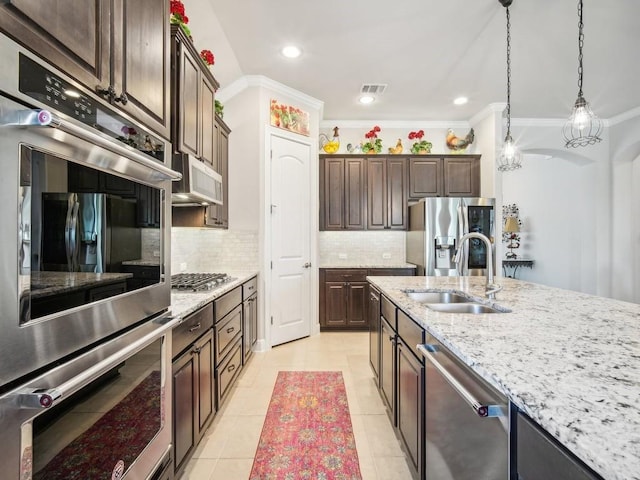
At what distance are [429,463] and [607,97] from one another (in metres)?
5.11

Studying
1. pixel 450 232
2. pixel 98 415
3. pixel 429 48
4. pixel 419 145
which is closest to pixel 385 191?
pixel 419 145

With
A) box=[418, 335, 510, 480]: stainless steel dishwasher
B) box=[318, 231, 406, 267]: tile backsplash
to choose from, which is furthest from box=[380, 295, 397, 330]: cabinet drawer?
box=[318, 231, 406, 267]: tile backsplash

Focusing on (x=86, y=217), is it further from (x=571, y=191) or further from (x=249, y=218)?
(x=571, y=191)

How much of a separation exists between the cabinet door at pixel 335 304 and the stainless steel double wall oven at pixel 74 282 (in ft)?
10.2

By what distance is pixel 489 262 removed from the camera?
1.91 meters

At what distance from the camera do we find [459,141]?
4.69 meters

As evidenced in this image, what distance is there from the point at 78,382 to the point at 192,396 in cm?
98

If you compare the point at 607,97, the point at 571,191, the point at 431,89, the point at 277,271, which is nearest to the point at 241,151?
the point at 277,271

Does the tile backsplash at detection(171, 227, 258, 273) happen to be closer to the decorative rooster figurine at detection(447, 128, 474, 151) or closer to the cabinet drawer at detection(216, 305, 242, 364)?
the cabinet drawer at detection(216, 305, 242, 364)

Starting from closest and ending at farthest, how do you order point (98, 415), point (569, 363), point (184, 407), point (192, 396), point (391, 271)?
1. point (569, 363)
2. point (98, 415)
3. point (184, 407)
4. point (192, 396)
5. point (391, 271)

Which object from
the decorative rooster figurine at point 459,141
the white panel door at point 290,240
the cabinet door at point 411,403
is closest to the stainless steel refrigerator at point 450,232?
the decorative rooster figurine at point 459,141

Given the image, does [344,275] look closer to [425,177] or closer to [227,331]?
[425,177]

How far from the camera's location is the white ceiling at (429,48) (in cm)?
251

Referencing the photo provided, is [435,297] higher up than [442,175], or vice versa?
[442,175]
